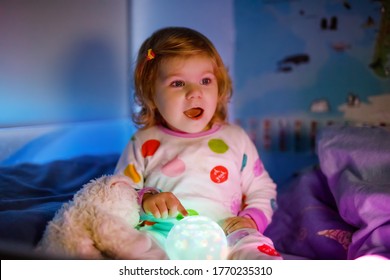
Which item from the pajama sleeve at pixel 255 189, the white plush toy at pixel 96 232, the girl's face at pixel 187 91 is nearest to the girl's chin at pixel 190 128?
the girl's face at pixel 187 91

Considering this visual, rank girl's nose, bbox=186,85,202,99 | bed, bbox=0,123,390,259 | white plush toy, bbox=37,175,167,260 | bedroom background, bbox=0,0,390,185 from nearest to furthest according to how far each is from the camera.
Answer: white plush toy, bbox=37,175,167,260 < bed, bbox=0,123,390,259 < girl's nose, bbox=186,85,202,99 < bedroom background, bbox=0,0,390,185

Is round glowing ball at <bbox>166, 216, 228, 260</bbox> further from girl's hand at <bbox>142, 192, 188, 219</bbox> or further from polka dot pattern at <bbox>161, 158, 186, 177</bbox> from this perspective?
polka dot pattern at <bbox>161, 158, 186, 177</bbox>

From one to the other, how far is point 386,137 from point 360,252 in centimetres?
31

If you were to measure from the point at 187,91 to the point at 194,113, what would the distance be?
0.06 metres

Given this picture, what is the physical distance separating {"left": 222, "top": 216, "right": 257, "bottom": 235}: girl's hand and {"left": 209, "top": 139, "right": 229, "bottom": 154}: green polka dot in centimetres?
15

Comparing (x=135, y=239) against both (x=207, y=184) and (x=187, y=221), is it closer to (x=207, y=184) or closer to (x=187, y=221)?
(x=187, y=221)

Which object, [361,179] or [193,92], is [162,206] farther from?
[361,179]

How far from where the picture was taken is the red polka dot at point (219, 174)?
33.1 inches

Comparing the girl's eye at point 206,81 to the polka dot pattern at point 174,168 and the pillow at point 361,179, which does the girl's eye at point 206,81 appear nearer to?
the polka dot pattern at point 174,168

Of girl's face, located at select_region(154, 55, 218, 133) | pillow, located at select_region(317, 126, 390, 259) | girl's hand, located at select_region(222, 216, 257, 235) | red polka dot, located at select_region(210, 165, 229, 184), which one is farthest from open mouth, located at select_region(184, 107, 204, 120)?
pillow, located at select_region(317, 126, 390, 259)

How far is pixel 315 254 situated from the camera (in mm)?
858

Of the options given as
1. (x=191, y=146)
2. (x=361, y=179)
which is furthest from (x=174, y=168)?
(x=361, y=179)

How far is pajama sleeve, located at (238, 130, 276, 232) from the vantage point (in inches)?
33.8

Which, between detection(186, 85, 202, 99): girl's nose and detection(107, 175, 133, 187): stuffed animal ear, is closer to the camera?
detection(107, 175, 133, 187): stuffed animal ear
